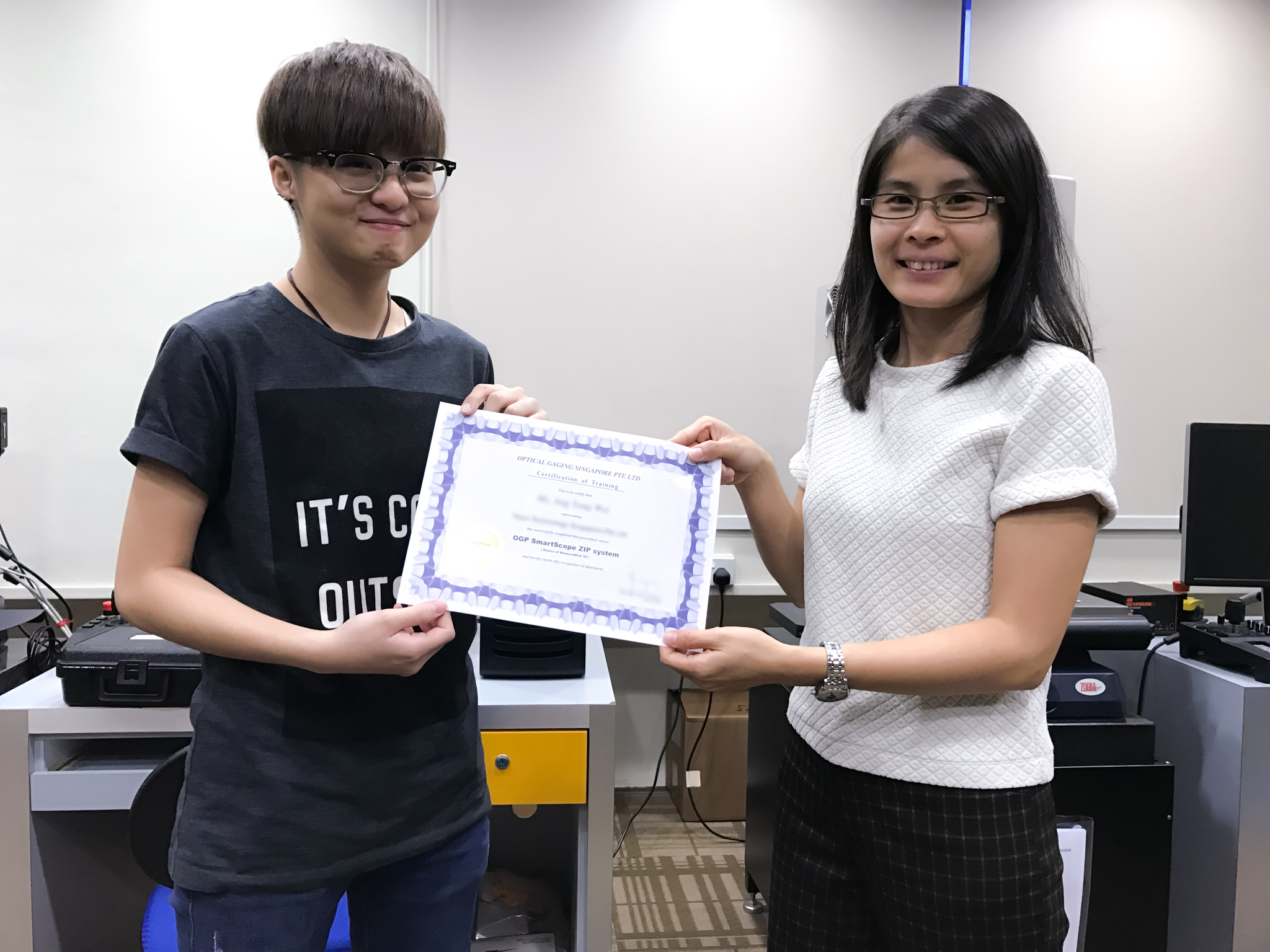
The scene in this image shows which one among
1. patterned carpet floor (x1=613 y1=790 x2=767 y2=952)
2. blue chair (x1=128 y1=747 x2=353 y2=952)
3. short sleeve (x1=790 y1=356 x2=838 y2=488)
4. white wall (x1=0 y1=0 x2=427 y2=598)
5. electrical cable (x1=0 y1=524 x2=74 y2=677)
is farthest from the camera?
white wall (x1=0 y1=0 x2=427 y2=598)

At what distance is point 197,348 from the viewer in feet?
2.91

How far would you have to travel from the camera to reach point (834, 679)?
98cm

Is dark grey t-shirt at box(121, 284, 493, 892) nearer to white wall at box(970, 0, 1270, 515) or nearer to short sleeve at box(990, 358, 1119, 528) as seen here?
short sleeve at box(990, 358, 1119, 528)

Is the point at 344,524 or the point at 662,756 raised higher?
the point at 344,524

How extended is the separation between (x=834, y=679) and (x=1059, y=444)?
1.12 feet

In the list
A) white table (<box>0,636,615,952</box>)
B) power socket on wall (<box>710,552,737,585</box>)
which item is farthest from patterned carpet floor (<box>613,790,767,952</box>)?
power socket on wall (<box>710,552,737,585</box>)

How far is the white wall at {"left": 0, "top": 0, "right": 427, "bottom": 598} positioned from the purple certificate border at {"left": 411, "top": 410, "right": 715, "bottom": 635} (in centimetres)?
185

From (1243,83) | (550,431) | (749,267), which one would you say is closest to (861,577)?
(550,431)

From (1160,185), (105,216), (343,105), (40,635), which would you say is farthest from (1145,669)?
(105,216)

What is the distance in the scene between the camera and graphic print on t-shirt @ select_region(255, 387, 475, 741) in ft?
3.01

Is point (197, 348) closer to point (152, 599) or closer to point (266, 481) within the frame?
point (266, 481)

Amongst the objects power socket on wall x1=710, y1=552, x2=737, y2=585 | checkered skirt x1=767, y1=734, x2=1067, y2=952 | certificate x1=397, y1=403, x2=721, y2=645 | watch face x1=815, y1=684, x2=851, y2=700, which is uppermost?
certificate x1=397, y1=403, x2=721, y2=645

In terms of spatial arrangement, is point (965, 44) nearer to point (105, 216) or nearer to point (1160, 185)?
point (1160, 185)

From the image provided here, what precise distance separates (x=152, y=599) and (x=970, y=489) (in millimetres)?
849
